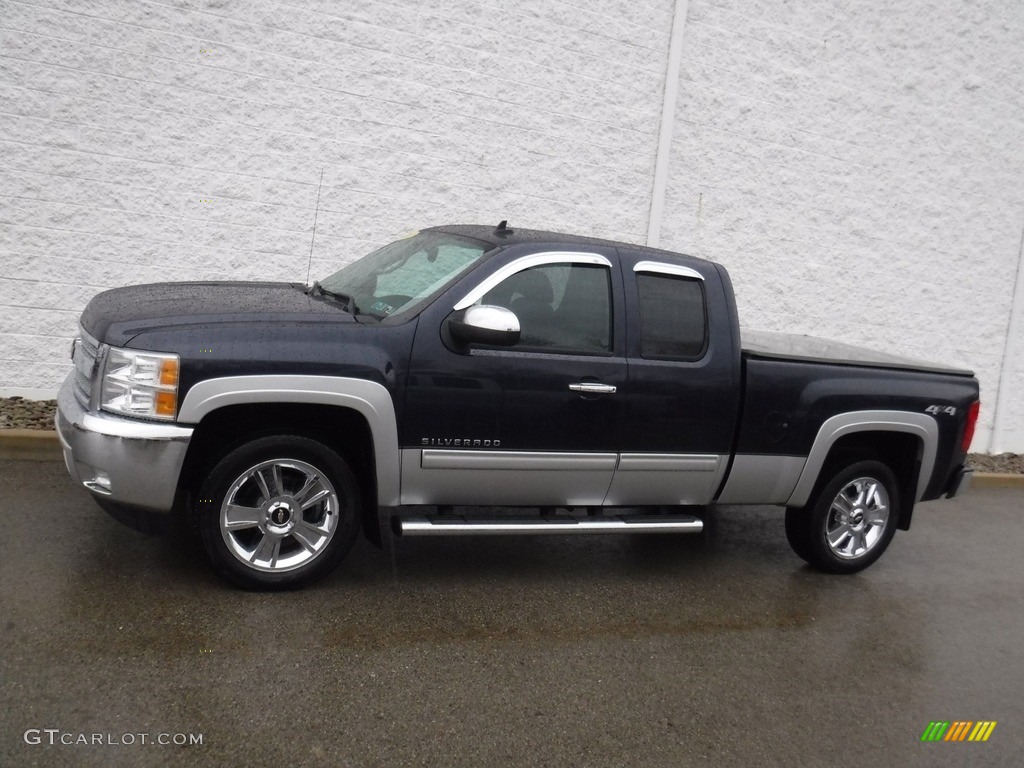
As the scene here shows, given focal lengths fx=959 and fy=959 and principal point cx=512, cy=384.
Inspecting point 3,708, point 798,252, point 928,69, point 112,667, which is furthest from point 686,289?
point 928,69

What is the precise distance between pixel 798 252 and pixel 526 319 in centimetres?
585

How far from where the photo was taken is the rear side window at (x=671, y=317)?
220 inches

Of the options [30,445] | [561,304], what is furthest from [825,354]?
[30,445]

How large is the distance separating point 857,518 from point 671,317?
206 centimetres

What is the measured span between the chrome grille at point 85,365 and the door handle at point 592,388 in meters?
2.46

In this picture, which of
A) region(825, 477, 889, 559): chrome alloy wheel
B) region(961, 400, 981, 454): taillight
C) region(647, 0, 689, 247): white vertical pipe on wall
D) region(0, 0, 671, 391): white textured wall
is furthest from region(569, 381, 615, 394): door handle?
region(647, 0, 689, 247): white vertical pipe on wall

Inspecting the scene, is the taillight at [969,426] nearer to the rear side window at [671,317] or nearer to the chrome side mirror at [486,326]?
the rear side window at [671,317]

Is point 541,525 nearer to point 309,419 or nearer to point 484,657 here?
point 484,657

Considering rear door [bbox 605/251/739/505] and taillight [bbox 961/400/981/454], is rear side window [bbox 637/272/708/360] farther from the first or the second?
taillight [bbox 961/400/981/454]

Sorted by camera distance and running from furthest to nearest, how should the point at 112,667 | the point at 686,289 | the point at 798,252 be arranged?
the point at 798,252
the point at 686,289
the point at 112,667

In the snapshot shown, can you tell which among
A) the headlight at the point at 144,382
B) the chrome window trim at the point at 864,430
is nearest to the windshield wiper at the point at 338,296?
the headlight at the point at 144,382

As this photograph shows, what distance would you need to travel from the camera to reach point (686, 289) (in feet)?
19.0

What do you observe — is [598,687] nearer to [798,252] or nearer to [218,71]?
[218,71]

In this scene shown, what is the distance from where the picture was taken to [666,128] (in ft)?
30.5
